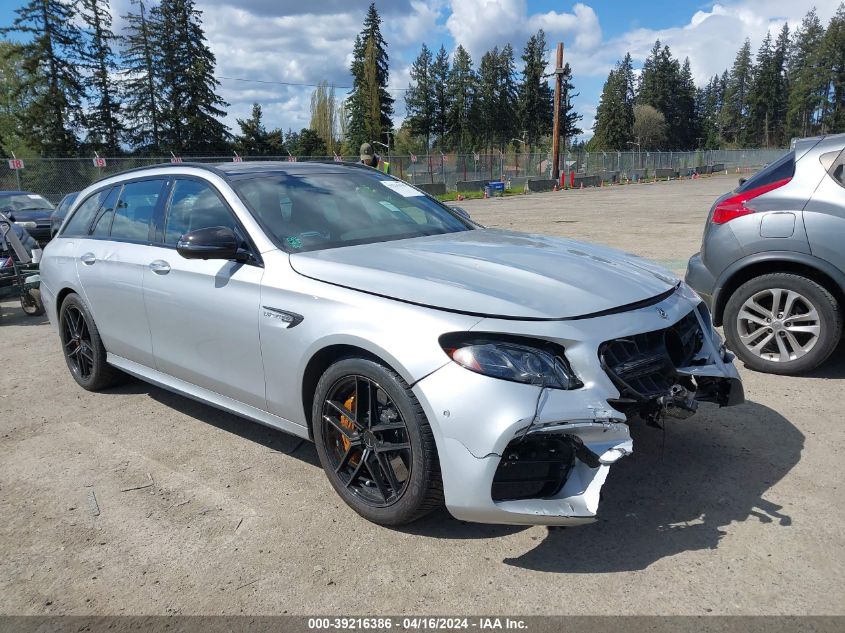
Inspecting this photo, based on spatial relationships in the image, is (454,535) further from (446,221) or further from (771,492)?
(446,221)

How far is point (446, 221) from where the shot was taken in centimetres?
441

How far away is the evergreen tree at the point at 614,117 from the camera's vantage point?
105 meters

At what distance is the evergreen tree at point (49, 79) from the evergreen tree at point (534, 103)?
6237cm

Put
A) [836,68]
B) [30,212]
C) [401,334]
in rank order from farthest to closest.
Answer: [836,68], [30,212], [401,334]

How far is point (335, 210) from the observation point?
3.91 meters

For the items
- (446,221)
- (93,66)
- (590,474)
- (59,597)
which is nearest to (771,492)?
(590,474)

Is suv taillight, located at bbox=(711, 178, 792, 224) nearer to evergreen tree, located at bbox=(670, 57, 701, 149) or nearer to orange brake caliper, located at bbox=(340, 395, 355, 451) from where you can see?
orange brake caliper, located at bbox=(340, 395, 355, 451)

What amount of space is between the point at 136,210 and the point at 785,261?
15.3 feet

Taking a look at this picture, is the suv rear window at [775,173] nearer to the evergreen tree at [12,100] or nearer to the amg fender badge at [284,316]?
the amg fender badge at [284,316]

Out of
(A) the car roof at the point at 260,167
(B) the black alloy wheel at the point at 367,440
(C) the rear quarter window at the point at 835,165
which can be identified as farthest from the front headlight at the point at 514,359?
(C) the rear quarter window at the point at 835,165

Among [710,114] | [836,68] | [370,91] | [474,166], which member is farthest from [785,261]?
[710,114]

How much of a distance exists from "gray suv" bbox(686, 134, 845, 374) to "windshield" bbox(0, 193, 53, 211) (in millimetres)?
17027

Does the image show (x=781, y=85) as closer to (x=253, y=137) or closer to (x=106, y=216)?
(x=253, y=137)

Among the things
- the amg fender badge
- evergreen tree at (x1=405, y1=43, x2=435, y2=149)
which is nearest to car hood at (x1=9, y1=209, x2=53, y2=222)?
the amg fender badge
